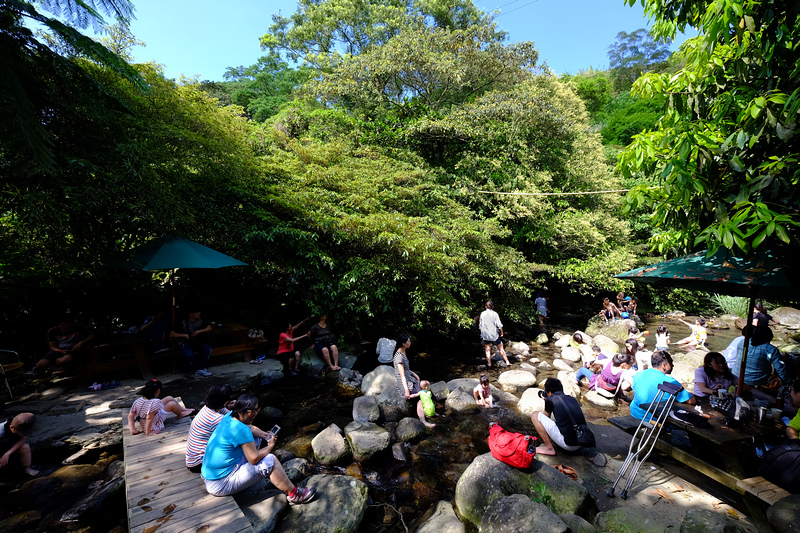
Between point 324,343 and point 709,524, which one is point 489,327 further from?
point 709,524

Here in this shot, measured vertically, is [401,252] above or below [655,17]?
below

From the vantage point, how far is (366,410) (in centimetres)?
586

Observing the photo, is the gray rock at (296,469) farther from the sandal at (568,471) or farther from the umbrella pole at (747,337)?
the umbrella pole at (747,337)

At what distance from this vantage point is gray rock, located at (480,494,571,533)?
294 cm

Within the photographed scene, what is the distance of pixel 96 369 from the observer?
6199 mm

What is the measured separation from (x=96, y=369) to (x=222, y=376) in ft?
6.56

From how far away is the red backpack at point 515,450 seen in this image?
391cm

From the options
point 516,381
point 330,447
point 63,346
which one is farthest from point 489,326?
point 63,346

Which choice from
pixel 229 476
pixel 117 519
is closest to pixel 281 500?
pixel 229 476

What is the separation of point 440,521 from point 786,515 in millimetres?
2930

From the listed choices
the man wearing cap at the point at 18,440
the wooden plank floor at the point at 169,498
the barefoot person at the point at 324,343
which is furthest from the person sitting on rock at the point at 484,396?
the man wearing cap at the point at 18,440

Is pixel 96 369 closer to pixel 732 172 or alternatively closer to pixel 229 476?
pixel 229 476

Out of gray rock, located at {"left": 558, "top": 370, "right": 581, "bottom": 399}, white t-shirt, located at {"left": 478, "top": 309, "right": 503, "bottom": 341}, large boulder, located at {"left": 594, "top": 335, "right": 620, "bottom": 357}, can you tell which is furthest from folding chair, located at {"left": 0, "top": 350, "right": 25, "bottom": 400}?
large boulder, located at {"left": 594, "top": 335, "right": 620, "bottom": 357}

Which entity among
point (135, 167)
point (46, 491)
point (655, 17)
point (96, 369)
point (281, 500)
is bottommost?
point (281, 500)
